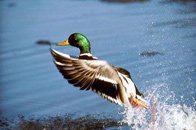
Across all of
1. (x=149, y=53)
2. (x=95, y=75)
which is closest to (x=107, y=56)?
(x=149, y=53)

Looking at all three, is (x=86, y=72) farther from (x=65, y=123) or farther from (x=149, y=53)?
(x=149, y=53)

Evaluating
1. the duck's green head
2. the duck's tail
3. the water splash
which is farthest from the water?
the duck's green head

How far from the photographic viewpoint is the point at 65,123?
6848 millimetres

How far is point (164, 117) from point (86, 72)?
1.91 meters

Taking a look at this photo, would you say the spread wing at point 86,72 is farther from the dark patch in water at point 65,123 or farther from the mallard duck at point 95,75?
the dark patch in water at point 65,123

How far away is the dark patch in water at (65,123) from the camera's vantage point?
665 centimetres

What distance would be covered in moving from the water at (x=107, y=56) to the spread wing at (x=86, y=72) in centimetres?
129

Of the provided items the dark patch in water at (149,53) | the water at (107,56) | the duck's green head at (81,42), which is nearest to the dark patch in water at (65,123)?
the water at (107,56)

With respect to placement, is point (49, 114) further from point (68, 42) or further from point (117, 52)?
point (117, 52)

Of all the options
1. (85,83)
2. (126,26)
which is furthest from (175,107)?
(126,26)

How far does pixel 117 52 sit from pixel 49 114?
9.56 ft

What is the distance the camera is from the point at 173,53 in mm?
9625

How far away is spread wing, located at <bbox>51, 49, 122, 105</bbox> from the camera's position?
5180 mm

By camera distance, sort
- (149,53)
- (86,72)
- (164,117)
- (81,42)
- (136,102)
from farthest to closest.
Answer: (149,53) < (164,117) < (81,42) < (136,102) < (86,72)
